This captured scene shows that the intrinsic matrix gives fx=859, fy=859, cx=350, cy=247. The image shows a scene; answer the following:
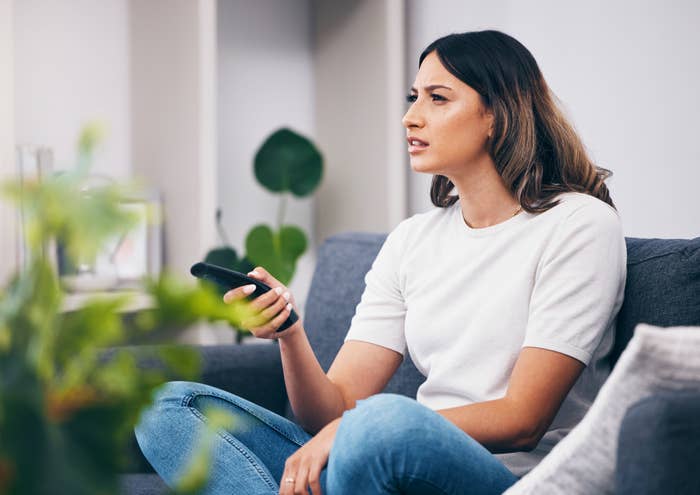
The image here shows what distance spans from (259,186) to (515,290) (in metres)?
1.76

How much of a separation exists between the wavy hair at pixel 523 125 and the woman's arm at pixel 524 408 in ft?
1.04

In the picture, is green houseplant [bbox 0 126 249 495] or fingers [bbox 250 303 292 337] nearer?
green houseplant [bbox 0 126 249 495]

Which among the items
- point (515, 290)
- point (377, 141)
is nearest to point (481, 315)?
point (515, 290)

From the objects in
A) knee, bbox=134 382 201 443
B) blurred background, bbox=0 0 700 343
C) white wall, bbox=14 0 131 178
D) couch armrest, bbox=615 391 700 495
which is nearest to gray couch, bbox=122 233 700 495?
couch armrest, bbox=615 391 700 495

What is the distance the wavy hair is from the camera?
4.83ft

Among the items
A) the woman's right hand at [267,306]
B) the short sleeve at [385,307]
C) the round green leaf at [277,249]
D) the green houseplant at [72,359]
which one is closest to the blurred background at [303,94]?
the round green leaf at [277,249]

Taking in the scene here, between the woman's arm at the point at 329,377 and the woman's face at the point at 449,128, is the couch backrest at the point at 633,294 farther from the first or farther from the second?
the woman's face at the point at 449,128

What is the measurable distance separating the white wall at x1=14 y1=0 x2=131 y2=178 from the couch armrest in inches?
79.6

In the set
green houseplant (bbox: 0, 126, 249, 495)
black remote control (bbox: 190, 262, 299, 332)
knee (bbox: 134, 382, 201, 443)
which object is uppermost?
green houseplant (bbox: 0, 126, 249, 495)

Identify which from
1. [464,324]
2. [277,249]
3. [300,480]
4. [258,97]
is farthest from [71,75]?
[300,480]

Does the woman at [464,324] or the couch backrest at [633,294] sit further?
the couch backrest at [633,294]

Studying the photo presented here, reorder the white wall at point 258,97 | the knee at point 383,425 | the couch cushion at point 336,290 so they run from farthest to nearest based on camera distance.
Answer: the white wall at point 258,97 → the couch cushion at point 336,290 → the knee at point 383,425

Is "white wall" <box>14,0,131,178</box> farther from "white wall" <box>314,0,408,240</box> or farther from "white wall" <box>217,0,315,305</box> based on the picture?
Result: "white wall" <box>314,0,408,240</box>

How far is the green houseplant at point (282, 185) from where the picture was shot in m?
2.64
